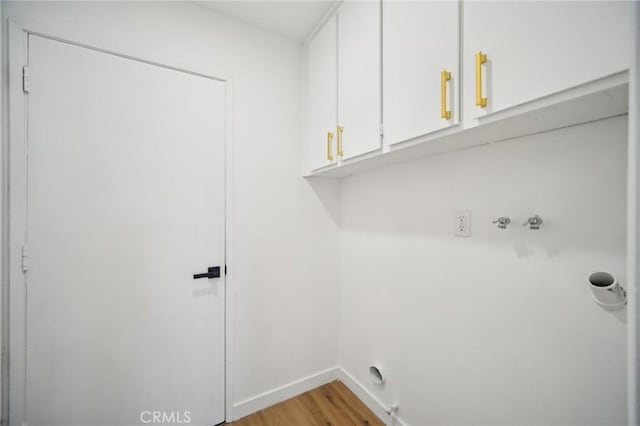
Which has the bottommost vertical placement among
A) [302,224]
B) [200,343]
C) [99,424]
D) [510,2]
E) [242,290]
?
[99,424]

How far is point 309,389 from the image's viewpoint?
1.88 metres

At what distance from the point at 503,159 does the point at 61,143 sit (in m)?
1.97

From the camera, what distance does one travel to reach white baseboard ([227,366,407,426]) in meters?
1.62

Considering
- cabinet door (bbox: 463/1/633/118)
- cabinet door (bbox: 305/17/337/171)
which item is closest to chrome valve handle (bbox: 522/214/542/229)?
cabinet door (bbox: 463/1/633/118)

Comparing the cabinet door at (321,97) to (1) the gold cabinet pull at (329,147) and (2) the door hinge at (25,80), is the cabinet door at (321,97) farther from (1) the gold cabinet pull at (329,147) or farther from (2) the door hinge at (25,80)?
(2) the door hinge at (25,80)

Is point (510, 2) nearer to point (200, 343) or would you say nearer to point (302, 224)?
point (302, 224)

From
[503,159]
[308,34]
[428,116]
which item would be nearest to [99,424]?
[428,116]

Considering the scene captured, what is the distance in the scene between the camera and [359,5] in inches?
52.9

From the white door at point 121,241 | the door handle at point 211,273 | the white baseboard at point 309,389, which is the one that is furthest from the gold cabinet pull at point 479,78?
the white baseboard at point 309,389

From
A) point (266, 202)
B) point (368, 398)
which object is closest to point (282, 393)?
point (368, 398)

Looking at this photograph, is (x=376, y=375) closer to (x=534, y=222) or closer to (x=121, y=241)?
(x=534, y=222)

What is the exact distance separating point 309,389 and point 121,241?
1587 mm

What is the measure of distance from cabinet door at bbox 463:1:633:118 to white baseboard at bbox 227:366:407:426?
1734 millimetres

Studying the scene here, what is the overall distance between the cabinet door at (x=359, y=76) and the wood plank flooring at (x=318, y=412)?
1.62 m
